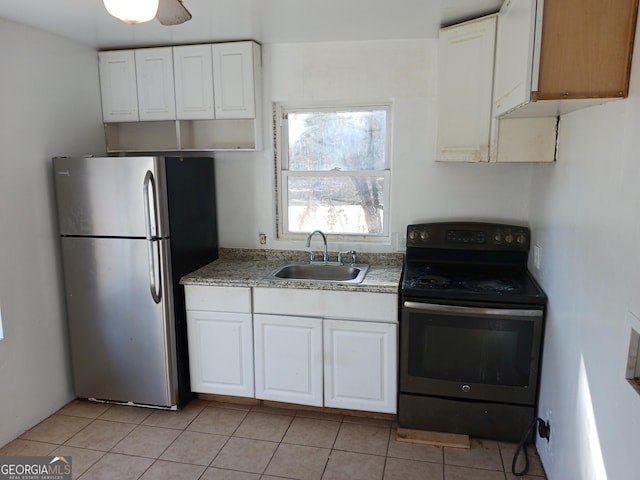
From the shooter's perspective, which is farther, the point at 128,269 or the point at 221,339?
the point at 221,339

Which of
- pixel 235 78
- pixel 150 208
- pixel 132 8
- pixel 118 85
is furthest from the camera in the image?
pixel 118 85

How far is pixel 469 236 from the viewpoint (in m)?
2.86

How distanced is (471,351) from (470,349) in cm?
1

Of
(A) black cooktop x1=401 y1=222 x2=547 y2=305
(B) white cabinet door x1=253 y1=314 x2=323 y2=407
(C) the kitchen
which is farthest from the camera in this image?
(B) white cabinet door x1=253 y1=314 x2=323 y2=407

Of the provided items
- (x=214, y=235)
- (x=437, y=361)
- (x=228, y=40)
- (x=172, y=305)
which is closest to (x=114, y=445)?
(x=172, y=305)

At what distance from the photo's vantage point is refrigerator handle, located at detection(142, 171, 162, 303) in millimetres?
2586

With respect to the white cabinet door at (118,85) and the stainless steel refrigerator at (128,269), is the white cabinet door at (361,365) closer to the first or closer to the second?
the stainless steel refrigerator at (128,269)

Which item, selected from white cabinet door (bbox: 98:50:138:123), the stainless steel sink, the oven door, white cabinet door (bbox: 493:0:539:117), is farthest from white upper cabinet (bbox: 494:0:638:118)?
white cabinet door (bbox: 98:50:138:123)

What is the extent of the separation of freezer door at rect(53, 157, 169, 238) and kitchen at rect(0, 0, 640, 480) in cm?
15

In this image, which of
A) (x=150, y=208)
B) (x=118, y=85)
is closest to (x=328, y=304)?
(x=150, y=208)

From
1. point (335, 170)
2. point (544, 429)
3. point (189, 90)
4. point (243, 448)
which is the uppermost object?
point (189, 90)

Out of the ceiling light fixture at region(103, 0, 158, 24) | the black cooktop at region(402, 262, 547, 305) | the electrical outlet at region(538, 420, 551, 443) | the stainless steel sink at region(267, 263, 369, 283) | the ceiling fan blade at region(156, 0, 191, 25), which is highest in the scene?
the ceiling fan blade at region(156, 0, 191, 25)

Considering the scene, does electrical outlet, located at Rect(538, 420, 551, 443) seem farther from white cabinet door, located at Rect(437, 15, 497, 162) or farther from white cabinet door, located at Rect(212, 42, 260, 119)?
white cabinet door, located at Rect(212, 42, 260, 119)

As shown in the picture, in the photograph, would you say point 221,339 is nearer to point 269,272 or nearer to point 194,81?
point 269,272
